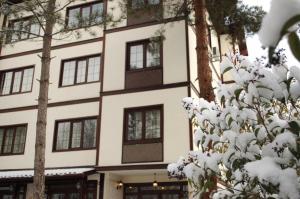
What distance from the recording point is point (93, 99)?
14305mm

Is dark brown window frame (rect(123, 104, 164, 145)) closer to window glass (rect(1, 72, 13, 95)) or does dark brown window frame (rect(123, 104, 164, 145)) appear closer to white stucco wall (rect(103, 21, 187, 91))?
white stucco wall (rect(103, 21, 187, 91))

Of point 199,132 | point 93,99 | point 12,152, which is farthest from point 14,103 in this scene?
point 199,132

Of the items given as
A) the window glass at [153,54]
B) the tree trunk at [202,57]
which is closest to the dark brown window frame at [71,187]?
the window glass at [153,54]

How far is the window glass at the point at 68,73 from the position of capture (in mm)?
15328

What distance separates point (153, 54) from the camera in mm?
13688

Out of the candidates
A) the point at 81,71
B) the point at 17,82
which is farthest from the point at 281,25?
the point at 17,82

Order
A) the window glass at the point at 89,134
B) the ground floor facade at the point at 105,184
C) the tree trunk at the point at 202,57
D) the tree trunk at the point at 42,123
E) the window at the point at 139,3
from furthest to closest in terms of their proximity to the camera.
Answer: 1. the window glass at the point at 89,134
2. the window at the point at 139,3
3. the ground floor facade at the point at 105,184
4. the tree trunk at the point at 42,123
5. the tree trunk at the point at 202,57

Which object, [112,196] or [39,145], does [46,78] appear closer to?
[39,145]

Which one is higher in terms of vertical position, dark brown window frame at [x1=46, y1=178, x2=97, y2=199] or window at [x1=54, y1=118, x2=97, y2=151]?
window at [x1=54, y1=118, x2=97, y2=151]

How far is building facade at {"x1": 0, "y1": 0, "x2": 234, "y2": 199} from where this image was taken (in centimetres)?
1251

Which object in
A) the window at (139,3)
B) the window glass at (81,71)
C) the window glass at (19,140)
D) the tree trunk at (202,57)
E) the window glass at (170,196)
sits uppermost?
the window at (139,3)

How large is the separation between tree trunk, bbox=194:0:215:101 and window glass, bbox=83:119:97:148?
19.5 feet

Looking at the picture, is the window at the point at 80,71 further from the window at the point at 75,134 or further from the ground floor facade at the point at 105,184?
the ground floor facade at the point at 105,184

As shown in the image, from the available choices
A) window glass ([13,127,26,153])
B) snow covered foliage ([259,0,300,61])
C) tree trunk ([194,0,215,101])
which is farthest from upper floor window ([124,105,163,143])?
snow covered foliage ([259,0,300,61])
